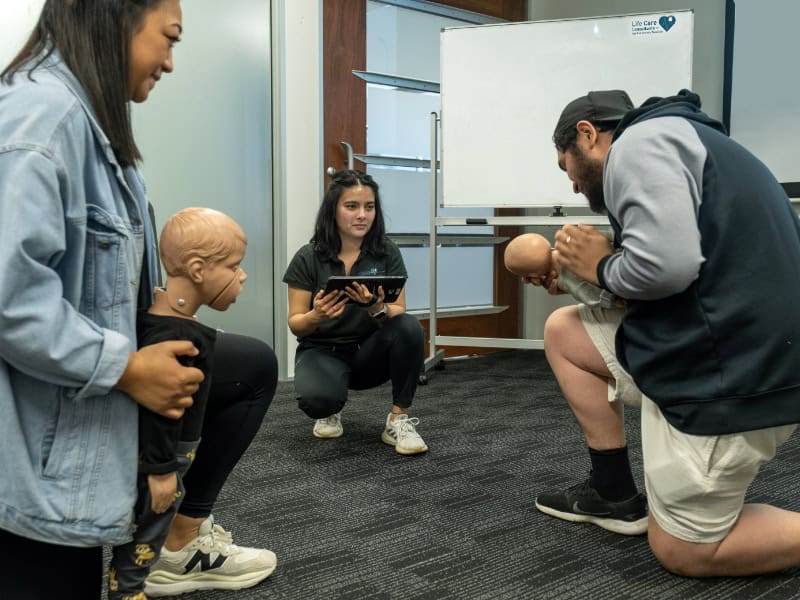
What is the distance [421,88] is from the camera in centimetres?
349

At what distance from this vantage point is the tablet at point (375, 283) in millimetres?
1796

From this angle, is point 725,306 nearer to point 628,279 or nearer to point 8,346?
point 628,279

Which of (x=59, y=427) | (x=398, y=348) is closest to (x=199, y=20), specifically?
(x=398, y=348)

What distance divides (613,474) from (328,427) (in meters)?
0.98

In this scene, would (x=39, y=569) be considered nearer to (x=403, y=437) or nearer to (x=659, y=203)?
(x=659, y=203)

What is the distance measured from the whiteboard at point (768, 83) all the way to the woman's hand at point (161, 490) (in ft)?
9.80

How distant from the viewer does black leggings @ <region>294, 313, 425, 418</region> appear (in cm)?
199

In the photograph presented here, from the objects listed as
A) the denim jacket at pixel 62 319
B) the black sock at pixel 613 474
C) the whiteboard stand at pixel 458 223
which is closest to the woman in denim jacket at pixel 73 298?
the denim jacket at pixel 62 319

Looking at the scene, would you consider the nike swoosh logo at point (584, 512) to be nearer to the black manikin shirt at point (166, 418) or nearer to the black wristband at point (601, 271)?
the black wristband at point (601, 271)

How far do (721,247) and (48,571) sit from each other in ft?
3.53

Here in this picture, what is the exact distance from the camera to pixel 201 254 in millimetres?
951

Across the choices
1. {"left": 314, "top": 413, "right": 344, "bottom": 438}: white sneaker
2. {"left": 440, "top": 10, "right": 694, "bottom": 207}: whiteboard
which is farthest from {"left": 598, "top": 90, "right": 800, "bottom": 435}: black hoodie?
{"left": 440, "top": 10, "right": 694, "bottom": 207}: whiteboard

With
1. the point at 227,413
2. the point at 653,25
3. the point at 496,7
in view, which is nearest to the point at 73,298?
the point at 227,413

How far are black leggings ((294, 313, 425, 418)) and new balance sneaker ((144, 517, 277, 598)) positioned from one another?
2.57ft
